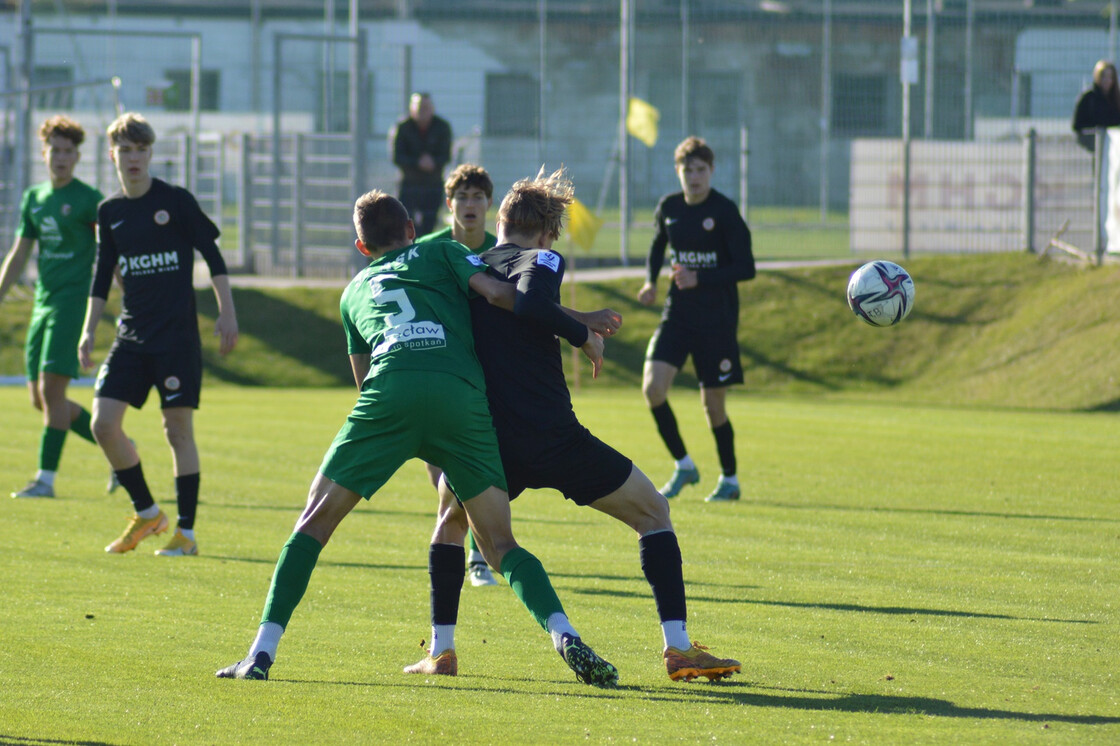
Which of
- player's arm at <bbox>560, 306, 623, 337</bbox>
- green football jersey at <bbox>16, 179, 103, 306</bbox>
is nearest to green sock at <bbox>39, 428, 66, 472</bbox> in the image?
green football jersey at <bbox>16, 179, 103, 306</bbox>

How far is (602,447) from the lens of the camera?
5.61 m

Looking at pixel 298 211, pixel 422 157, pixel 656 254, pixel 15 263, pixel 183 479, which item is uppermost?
pixel 422 157

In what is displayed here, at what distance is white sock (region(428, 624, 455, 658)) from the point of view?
5711 millimetres

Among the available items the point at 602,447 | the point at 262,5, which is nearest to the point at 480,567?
the point at 602,447

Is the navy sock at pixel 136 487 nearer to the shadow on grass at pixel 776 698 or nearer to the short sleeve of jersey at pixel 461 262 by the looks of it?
the shadow on grass at pixel 776 698

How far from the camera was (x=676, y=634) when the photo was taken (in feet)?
18.3

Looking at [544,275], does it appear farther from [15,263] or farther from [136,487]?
[15,263]

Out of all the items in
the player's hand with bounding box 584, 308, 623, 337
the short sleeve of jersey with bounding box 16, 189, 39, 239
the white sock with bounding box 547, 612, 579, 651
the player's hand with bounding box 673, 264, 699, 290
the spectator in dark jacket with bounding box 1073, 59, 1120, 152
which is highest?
the spectator in dark jacket with bounding box 1073, 59, 1120, 152

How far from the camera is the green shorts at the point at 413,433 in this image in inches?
213

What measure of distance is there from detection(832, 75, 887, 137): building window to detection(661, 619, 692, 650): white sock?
1793 centimetres

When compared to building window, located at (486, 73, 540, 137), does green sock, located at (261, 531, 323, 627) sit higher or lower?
lower

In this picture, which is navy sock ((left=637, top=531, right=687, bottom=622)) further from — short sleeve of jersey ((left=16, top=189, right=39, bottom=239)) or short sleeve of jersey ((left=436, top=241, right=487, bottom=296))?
short sleeve of jersey ((left=16, top=189, right=39, bottom=239))

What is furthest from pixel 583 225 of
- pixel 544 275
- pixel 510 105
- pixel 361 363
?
pixel 544 275

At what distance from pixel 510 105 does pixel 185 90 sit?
10338 mm
